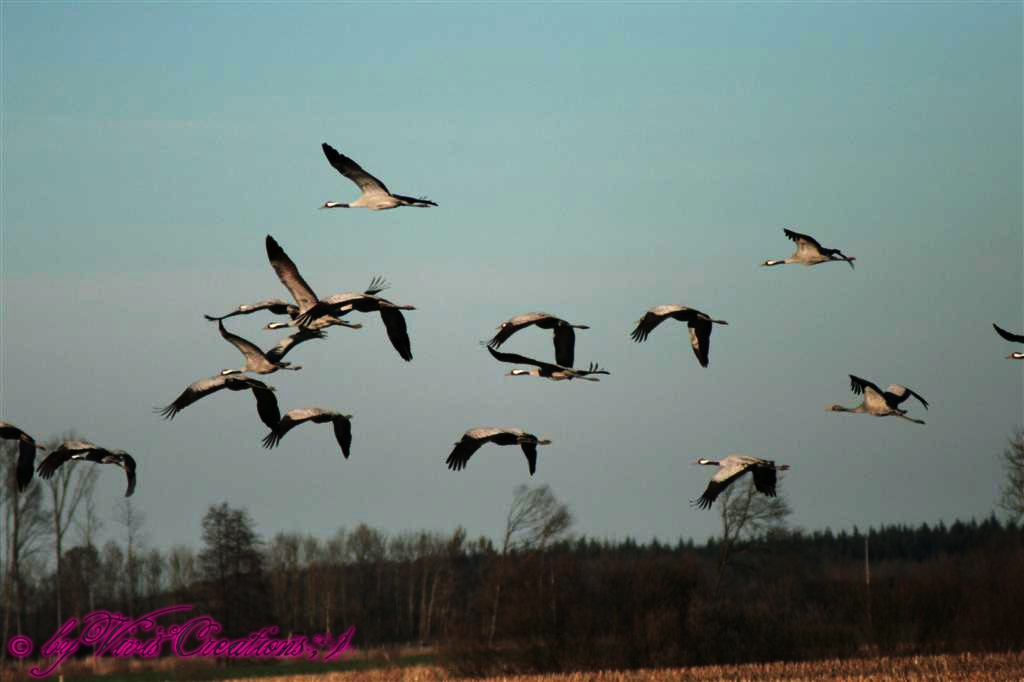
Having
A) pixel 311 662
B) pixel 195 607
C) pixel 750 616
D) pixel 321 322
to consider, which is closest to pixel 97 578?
pixel 195 607

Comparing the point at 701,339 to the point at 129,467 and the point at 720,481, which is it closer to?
the point at 720,481

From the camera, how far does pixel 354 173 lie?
19516mm

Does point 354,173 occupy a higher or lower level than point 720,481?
higher

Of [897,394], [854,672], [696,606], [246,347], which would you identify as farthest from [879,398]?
[696,606]

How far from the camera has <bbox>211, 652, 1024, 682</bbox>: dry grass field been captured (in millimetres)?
30750

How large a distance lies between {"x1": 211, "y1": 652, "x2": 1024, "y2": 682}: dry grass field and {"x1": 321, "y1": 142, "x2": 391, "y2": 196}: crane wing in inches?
643

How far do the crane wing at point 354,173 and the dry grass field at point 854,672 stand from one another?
53.6 feet

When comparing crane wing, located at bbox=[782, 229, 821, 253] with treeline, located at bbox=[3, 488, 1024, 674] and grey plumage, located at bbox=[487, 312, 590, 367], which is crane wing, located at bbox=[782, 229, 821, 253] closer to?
grey plumage, located at bbox=[487, 312, 590, 367]

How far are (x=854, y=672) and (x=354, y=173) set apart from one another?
20034 millimetres

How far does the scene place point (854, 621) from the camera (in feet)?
152

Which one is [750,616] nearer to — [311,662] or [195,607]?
[311,662]

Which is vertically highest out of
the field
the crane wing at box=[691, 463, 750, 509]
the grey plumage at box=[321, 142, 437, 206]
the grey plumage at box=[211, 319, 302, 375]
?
the grey plumage at box=[321, 142, 437, 206]

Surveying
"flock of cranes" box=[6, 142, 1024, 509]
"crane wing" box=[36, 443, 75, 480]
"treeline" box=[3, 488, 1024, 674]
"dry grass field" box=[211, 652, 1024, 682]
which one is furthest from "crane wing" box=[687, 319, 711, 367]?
"treeline" box=[3, 488, 1024, 674]

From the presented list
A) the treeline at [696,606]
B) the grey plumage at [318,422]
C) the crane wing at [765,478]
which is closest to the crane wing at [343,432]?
the grey plumage at [318,422]
